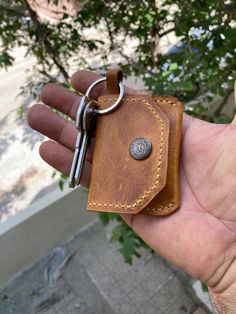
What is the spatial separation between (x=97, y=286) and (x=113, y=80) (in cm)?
145

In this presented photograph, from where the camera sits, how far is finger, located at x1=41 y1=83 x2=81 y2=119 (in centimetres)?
134

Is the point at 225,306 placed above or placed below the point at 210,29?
below

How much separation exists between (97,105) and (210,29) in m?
0.72

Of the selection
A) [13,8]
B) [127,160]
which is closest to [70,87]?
[13,8]

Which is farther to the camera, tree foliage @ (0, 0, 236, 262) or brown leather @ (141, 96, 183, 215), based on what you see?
tree foliage @ (0, 0, 236, 262)

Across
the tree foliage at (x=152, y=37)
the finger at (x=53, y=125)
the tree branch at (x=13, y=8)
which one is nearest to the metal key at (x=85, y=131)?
the finger at (x=53, y=125)

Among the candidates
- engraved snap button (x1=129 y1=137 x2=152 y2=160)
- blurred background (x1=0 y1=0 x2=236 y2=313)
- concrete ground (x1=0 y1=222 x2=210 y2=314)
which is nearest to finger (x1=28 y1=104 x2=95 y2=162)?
engraved snap button (x1=129 y1=137 x2=152 y2=160)

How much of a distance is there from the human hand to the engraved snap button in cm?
14

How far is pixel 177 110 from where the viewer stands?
1132 millimetres

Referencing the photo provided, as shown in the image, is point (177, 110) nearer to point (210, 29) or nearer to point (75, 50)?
point (210, 29)

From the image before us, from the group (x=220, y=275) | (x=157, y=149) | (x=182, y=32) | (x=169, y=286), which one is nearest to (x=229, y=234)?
(x=220, y=275)

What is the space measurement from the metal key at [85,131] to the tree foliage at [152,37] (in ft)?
1.18

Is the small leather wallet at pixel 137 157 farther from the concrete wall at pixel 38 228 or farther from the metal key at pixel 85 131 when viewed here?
the concrete wall at pixel 38 228

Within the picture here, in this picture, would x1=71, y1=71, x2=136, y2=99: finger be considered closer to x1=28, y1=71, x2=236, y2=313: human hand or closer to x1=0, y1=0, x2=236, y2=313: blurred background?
x1=0, y1=0, x2=236, y2=313: blurred background
